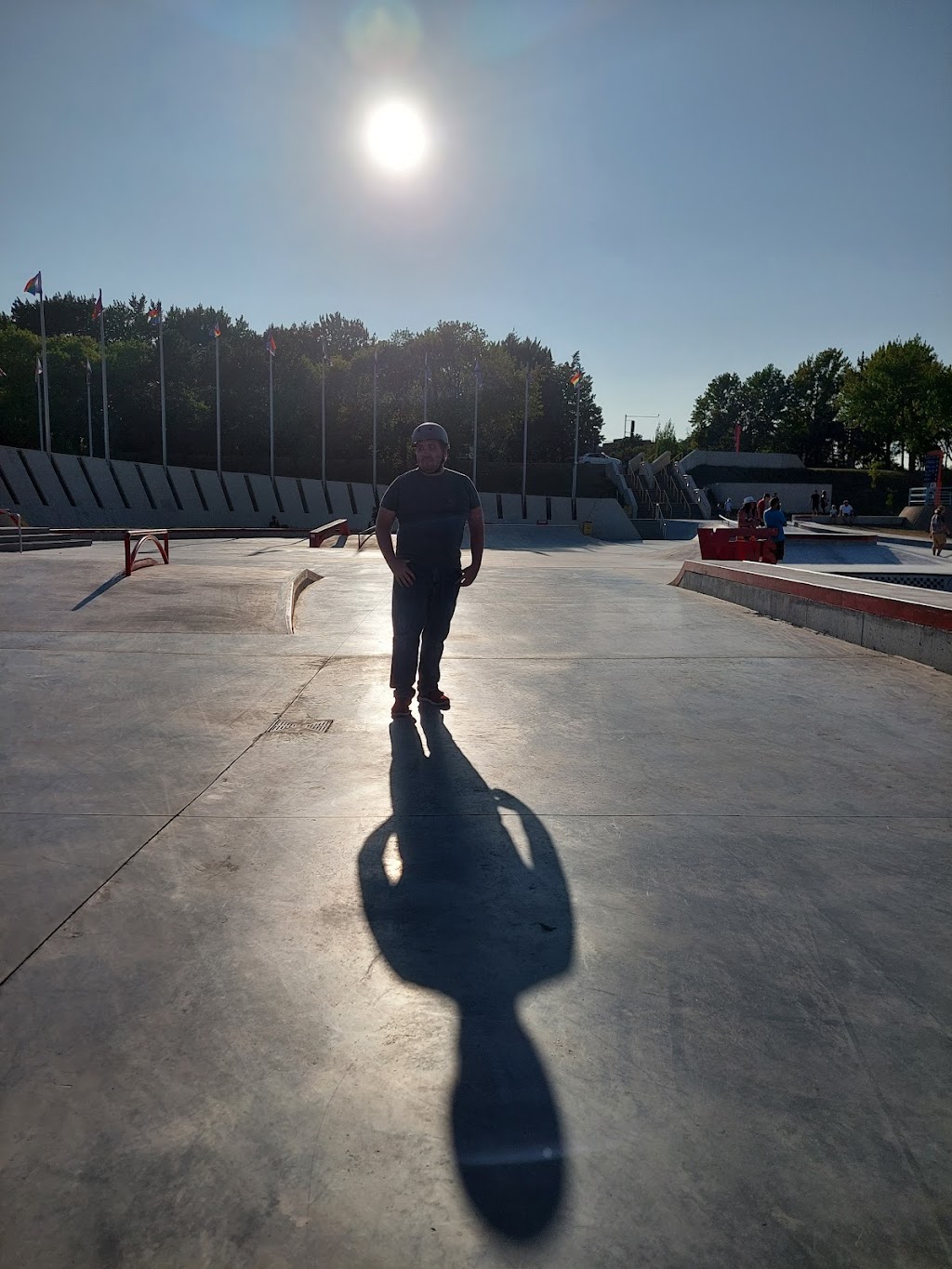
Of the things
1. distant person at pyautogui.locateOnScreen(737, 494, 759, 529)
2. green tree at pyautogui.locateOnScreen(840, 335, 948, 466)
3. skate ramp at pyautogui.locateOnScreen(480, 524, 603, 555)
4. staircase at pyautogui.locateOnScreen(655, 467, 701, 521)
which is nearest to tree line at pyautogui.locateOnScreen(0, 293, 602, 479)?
staircase at pyautogui.locateOnScreen(655, 467, 701, 521)

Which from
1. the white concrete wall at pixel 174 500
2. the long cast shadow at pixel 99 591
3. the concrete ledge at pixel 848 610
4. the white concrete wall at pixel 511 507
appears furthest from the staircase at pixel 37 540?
the white concrete wall at pixel 511 507

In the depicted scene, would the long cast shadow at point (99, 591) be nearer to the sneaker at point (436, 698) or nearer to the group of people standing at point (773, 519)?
the sneaker at point (436, 698)

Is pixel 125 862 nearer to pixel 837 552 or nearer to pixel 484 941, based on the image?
pixel 484 941

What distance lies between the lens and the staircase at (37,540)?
67.8ft

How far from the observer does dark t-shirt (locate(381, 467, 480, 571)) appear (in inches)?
213

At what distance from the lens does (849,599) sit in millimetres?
8539

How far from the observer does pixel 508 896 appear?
9.05ft

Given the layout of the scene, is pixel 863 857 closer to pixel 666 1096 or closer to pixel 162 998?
pixel 666 1096

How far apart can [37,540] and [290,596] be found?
15231 mm

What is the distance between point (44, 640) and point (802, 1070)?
7.30 m

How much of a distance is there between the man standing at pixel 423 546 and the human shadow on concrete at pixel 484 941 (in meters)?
1.36

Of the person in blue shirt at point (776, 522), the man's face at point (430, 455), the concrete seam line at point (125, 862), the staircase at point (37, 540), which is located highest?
the man's face at point (430, 455)

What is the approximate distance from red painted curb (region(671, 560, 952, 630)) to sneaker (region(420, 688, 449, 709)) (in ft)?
13.1

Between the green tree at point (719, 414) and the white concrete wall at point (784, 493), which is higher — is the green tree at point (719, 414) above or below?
above
